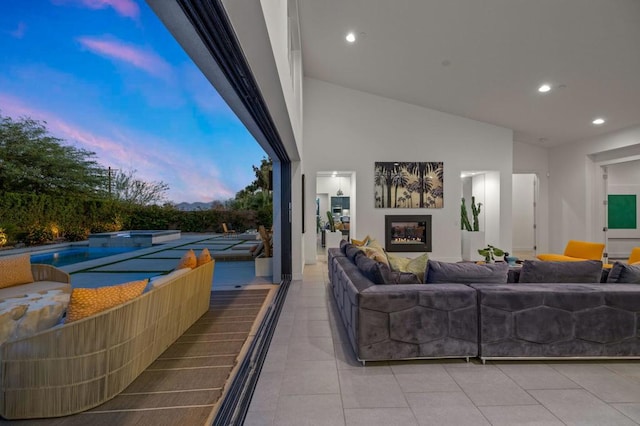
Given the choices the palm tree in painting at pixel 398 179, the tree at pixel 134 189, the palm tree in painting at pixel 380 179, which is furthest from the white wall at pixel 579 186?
the tree at pixel 134 189

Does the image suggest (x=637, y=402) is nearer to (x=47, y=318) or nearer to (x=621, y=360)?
(x=621, y=360)

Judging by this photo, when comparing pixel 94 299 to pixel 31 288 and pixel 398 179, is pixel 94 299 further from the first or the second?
pixel 398 179

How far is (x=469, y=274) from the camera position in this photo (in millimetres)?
2645

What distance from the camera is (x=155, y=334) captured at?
2.35 metres

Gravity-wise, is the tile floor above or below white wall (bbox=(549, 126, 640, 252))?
below

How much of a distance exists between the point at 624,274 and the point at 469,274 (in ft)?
4.44

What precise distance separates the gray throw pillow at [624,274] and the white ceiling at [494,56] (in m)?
2.98

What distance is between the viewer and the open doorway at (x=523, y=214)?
29.1 ft

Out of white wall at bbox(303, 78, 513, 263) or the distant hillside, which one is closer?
white wall at bbox(303, 78, 513, 263)

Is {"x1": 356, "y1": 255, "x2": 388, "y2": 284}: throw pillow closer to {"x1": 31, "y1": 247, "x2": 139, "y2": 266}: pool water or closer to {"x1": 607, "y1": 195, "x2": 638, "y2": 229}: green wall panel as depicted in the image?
{"x1": 31, "y1": 247, "x2": 139, "y2": 266}: pool water

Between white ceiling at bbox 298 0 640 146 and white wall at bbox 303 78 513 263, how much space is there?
1.14ft

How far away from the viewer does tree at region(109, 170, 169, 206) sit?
574 inches

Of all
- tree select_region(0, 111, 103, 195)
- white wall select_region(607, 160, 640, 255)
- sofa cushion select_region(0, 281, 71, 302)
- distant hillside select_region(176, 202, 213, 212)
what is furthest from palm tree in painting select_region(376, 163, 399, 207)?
distant hillside select_region(176, 202, 213, 212)

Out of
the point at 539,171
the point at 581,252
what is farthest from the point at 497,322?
the point at 539,171
